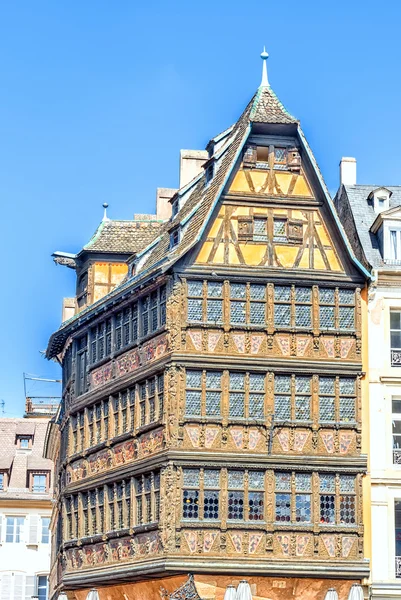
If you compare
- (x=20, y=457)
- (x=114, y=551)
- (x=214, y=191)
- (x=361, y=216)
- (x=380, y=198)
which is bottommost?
(x=114, y=551)

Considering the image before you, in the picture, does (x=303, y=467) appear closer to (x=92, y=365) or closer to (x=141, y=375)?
(x=141, y=375)

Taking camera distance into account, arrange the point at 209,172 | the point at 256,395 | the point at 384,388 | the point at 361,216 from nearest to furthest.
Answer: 1. the point at 256,395
2. the point at 384,388
3. the point at 209,172
4. the point at 361,216

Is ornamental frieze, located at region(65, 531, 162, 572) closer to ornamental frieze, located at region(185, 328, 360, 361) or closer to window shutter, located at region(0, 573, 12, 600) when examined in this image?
ornamental frieze, located at region(185, 328, 360, 361)

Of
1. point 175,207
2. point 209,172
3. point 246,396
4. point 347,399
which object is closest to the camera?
point 246,396

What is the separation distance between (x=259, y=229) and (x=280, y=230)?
1.79 feet

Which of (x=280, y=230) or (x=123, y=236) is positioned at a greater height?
(x=123, y=236)

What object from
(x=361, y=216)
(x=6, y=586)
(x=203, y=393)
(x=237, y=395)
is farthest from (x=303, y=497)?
(x=6, y=586)

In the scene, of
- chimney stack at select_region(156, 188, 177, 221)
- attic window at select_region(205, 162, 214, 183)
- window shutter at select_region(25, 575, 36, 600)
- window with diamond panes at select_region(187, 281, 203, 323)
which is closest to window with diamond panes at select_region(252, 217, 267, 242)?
window with diamond panes at select_region(187, 281, 203, 323)

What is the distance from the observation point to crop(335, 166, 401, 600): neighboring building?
38.0 metres

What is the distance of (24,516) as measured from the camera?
63375 millimetres

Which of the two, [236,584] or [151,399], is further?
[151,399]

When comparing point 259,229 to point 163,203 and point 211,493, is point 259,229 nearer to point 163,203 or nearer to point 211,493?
point 211,493

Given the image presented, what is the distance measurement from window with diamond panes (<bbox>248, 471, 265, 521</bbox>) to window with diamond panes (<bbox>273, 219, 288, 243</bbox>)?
5.96 m

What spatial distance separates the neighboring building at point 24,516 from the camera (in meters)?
62.8
